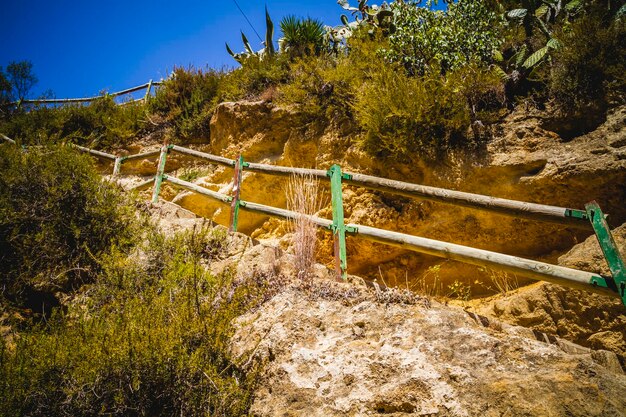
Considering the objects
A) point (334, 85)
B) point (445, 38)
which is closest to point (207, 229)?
point (334, 85)

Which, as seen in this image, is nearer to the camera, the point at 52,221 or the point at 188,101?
the point at 52,221

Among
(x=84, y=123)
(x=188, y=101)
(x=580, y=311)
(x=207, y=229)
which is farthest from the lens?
(x=84, y=123)

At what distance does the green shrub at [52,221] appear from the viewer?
3.66 meters

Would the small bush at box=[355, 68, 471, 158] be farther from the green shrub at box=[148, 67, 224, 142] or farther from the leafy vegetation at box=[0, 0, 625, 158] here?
the green shrub at box=[148, 67, 224, 142]

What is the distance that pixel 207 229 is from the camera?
12.9 feet

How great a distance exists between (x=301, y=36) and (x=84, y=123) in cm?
678

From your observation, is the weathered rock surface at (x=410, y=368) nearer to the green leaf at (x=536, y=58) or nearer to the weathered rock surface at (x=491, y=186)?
the weathered rock surface at (x=491, y=186)

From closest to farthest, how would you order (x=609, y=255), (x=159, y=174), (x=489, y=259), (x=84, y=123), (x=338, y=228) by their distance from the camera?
(x=609, y=255), (x=489, y=259), (x=338, y=228), (x=159, y=174), (x=84, y=123)

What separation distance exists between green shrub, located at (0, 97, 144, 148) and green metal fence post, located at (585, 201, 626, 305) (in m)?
10.2

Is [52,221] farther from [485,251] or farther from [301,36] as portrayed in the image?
[301,36]

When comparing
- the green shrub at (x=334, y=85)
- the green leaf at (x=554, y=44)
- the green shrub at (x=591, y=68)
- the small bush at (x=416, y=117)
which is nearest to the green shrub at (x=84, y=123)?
the green shrub at (x=334, y=85)

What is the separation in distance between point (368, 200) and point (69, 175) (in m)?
4.09

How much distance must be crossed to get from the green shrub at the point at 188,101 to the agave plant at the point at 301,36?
2.21m

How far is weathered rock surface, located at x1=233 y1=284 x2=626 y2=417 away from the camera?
175 centimetres
